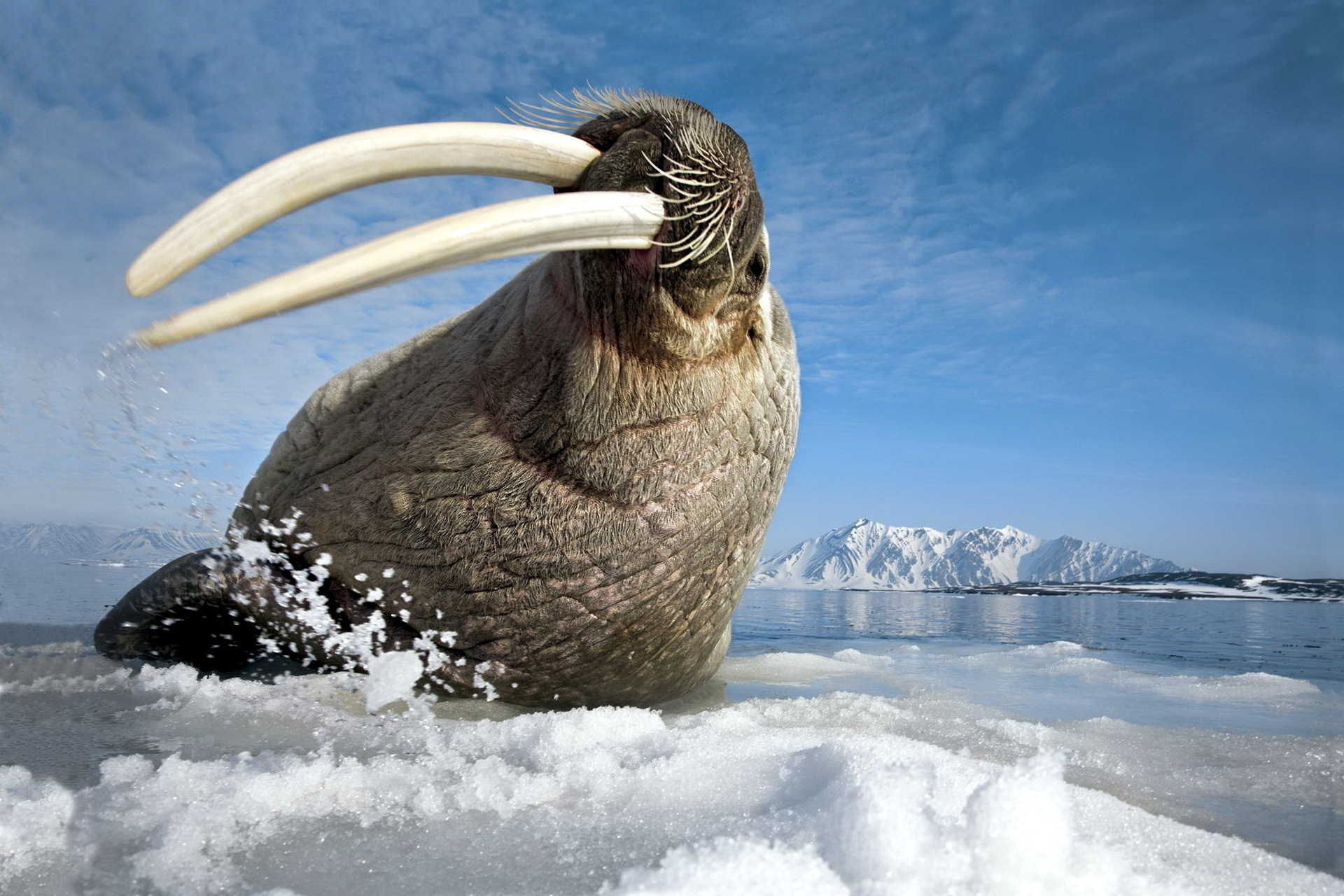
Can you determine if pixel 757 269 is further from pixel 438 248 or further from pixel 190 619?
pixel 190 619

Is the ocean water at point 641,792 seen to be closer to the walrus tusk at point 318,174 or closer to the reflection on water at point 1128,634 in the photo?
the walrus tusk at point 318,174

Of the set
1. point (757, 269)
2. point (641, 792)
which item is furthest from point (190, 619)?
point (757, 269)

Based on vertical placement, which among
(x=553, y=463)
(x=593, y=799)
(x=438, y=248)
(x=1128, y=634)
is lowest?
(x=1128, y=634)

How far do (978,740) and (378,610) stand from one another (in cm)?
254

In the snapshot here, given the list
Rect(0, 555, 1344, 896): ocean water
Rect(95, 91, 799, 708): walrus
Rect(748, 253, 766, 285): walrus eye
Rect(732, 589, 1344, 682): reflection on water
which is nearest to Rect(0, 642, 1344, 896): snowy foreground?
Rect(0, 555, 1344, 896): ocean water

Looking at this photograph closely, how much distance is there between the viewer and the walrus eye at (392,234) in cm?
177

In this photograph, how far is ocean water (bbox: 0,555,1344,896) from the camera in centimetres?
158

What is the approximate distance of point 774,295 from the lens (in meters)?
3.95

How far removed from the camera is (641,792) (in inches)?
82.0

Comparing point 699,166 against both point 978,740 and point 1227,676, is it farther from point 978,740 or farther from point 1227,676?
point 1227,676

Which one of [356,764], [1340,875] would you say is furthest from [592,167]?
[1340,875]

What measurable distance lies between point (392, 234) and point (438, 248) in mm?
109

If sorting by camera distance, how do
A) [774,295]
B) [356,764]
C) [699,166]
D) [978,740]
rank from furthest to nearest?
1. [774,295]
2. [978,740]
3. [699,166]
4. [356,764]

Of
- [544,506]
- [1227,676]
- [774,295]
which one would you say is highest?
[774,295]
